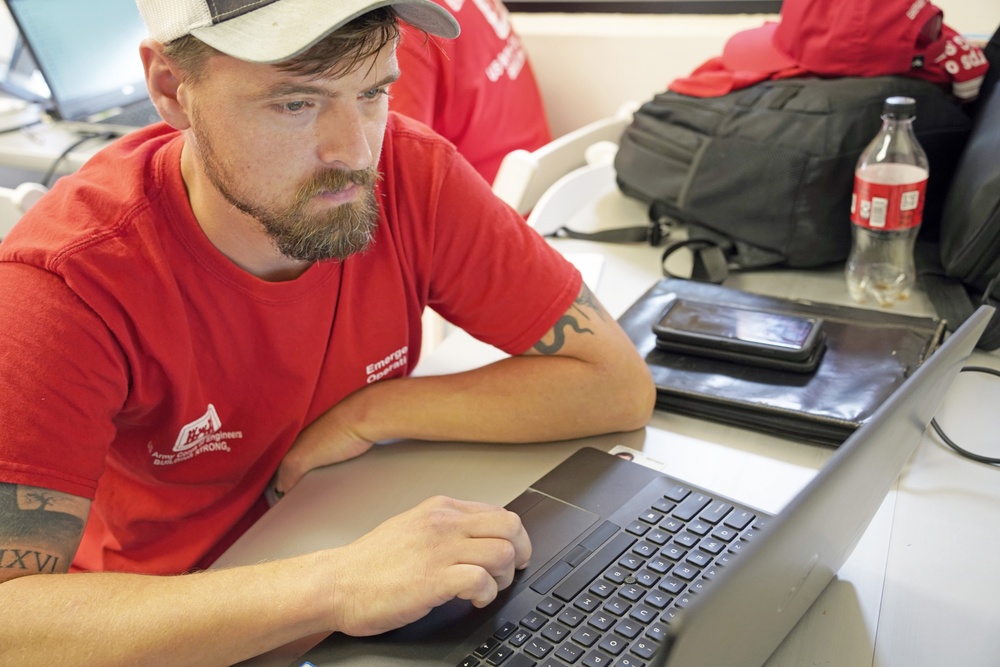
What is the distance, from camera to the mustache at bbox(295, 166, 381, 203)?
0.92m

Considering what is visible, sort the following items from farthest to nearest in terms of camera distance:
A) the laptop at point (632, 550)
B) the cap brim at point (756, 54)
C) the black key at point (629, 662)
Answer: the cap brim at point (756, 54) < the black key at point (629, 662) < the laptop at point (632, 550)

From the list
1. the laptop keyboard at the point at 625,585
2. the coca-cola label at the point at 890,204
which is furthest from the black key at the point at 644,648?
the coca-cola label at the point at 890,204

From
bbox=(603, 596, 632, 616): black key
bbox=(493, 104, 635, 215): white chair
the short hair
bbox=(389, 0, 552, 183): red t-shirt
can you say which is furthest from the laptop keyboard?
bbox=(389, 0, 552, 183): red t-shirt

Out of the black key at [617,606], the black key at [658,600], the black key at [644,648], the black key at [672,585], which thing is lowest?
the black key at [672,585]

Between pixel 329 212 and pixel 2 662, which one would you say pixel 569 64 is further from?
pixel 2 662

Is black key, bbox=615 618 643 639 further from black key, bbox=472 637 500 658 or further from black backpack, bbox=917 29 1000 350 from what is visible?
black backpack, bbox=917 29 1000 350

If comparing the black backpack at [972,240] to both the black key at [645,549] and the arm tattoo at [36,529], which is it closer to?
the black key at [645,549]

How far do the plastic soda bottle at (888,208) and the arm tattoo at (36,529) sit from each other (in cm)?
107

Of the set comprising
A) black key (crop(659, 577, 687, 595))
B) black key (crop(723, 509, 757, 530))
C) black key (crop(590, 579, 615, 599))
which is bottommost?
black key (crop(723, 509, 757, 530))

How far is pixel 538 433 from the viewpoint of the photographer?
107 cm

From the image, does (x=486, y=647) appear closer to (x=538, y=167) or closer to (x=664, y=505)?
(x=664, y=505)

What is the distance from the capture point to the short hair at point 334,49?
0.83 metres

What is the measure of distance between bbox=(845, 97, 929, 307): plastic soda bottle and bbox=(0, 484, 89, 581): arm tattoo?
1066mm

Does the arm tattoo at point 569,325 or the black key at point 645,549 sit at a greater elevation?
the arm tattoo at point 569,325
